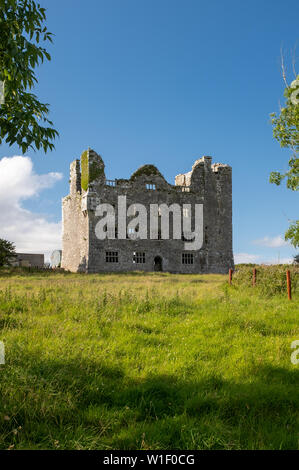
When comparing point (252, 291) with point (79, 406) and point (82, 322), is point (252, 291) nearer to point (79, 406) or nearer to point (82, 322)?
point (82, 322)

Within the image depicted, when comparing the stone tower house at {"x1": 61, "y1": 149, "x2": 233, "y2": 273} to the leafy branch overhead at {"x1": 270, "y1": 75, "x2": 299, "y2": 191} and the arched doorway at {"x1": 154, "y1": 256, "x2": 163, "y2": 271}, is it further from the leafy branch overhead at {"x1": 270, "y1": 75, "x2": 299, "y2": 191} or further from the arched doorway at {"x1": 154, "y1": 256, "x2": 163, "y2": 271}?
the leafy branch overhead at {"x1": 270, "y1": 75, "x2": 299, "y2": 191}

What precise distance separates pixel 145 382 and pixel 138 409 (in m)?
0.79

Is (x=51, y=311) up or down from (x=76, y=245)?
down

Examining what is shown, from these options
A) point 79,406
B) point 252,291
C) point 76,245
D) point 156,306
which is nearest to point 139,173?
point 76,245

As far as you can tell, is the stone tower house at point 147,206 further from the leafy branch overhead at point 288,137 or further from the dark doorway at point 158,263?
the leafy branch overhead at point 288,137

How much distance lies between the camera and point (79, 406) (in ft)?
18.1

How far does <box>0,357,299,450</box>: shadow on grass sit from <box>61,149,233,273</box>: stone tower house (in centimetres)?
3161

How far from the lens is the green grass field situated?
15.8 ft

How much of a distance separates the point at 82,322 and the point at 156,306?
319 centimetres

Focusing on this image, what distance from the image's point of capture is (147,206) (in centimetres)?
4075

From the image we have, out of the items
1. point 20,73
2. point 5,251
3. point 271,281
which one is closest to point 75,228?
point 5,251

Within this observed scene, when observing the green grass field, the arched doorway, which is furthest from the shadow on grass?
the arched doorway

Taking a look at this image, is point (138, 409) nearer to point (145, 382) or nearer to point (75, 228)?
point (145, 382)
